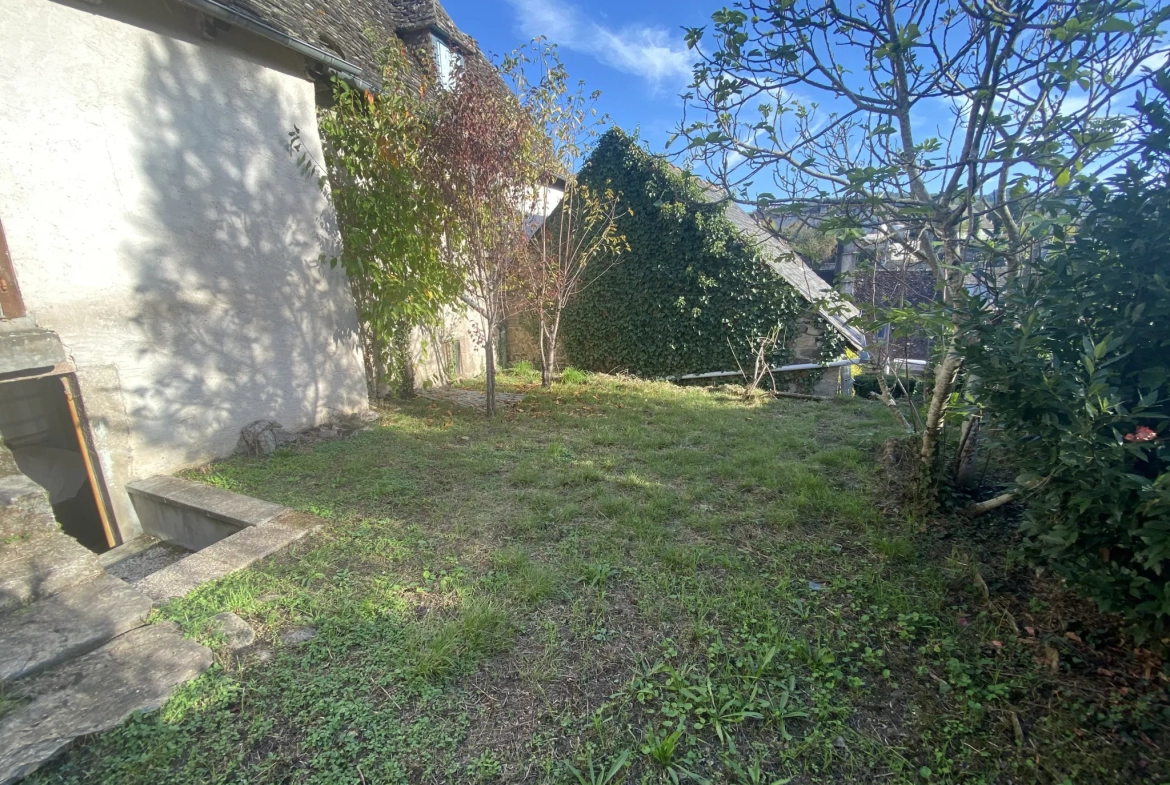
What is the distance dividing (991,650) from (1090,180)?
78.1 inches

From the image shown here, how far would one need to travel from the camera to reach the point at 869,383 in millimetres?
10180

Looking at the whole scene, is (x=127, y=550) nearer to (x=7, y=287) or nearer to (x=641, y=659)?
(x=7, y=287)

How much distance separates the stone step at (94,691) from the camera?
5.78ft

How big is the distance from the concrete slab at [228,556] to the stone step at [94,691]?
410 millimetres

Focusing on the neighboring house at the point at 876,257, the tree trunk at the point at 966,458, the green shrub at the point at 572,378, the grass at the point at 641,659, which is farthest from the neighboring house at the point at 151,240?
the tree trunk at the point at 966,458

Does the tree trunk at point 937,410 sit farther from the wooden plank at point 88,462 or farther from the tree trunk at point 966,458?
the wooden plank at point 88,462

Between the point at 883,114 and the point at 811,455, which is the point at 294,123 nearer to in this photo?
the point at 883,114

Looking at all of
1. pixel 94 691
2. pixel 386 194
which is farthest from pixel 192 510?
pixel 386 194

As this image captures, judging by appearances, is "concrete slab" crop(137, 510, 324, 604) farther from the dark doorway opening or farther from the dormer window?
the dormer window

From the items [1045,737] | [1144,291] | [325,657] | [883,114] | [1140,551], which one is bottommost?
[325,657]

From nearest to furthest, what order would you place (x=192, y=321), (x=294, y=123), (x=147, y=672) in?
1. (x=147, y=672)
2. (x=192, y=321)
3. (x=294, y=123)

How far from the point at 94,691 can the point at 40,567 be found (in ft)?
3.99

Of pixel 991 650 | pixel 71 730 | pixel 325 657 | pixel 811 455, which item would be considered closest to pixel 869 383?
pixel 811 455

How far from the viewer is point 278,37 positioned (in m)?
4.65
